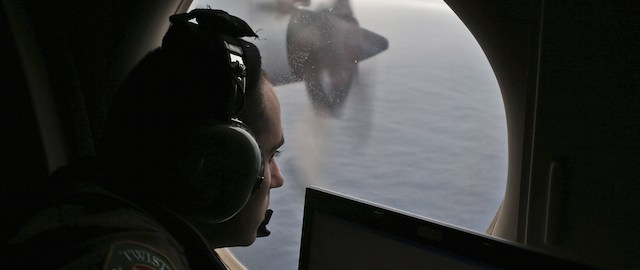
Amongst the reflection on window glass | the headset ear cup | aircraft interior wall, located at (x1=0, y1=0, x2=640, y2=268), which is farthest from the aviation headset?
the reflection on window glass

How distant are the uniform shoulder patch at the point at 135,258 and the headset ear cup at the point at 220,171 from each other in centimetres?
22

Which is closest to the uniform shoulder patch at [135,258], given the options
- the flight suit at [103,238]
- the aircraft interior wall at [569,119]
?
the flight suit at [103,238]

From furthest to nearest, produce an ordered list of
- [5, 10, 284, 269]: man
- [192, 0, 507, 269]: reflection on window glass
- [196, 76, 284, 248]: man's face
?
[192, 0, 507, 269]: reflection on window glass → [196, 76, 284, 248]: man's face → [5, 10, 284, 269]: man

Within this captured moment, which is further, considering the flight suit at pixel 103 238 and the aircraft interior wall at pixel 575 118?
the aircraft interior wall at pixel 575 118

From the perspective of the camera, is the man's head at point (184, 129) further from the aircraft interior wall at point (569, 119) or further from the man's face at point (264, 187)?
the aircraft interior wall at point (569, 119)

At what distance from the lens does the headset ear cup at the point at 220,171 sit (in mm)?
930

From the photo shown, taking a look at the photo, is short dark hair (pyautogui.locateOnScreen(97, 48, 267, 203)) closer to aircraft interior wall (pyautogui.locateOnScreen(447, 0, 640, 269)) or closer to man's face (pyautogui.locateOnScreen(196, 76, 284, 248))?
man's face (pyautogui.locateOnScreen(196, 76, 284, 248))

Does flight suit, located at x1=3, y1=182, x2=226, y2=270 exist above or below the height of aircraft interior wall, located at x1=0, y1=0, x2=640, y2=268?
below

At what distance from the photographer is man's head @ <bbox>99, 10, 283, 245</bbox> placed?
94 centimetres

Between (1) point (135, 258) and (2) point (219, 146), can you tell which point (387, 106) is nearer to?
(2) point (219, 146)

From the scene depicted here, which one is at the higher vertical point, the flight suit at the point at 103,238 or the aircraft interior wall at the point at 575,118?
the aircraft interior wall at the point at 575,118

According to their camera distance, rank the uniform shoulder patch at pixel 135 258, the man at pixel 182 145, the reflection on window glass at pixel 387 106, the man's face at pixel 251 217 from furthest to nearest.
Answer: the reflection on window glass at pixel 387 106 < the man's face at pixel 251 217 < the man at pixel 182 145 < the uniform shoulder patch at pixel 135 258

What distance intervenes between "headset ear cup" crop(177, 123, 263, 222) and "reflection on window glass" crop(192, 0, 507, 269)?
2.18 feet

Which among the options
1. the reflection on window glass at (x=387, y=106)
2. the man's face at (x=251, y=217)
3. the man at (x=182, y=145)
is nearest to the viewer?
the man at (x=182, y=145)
